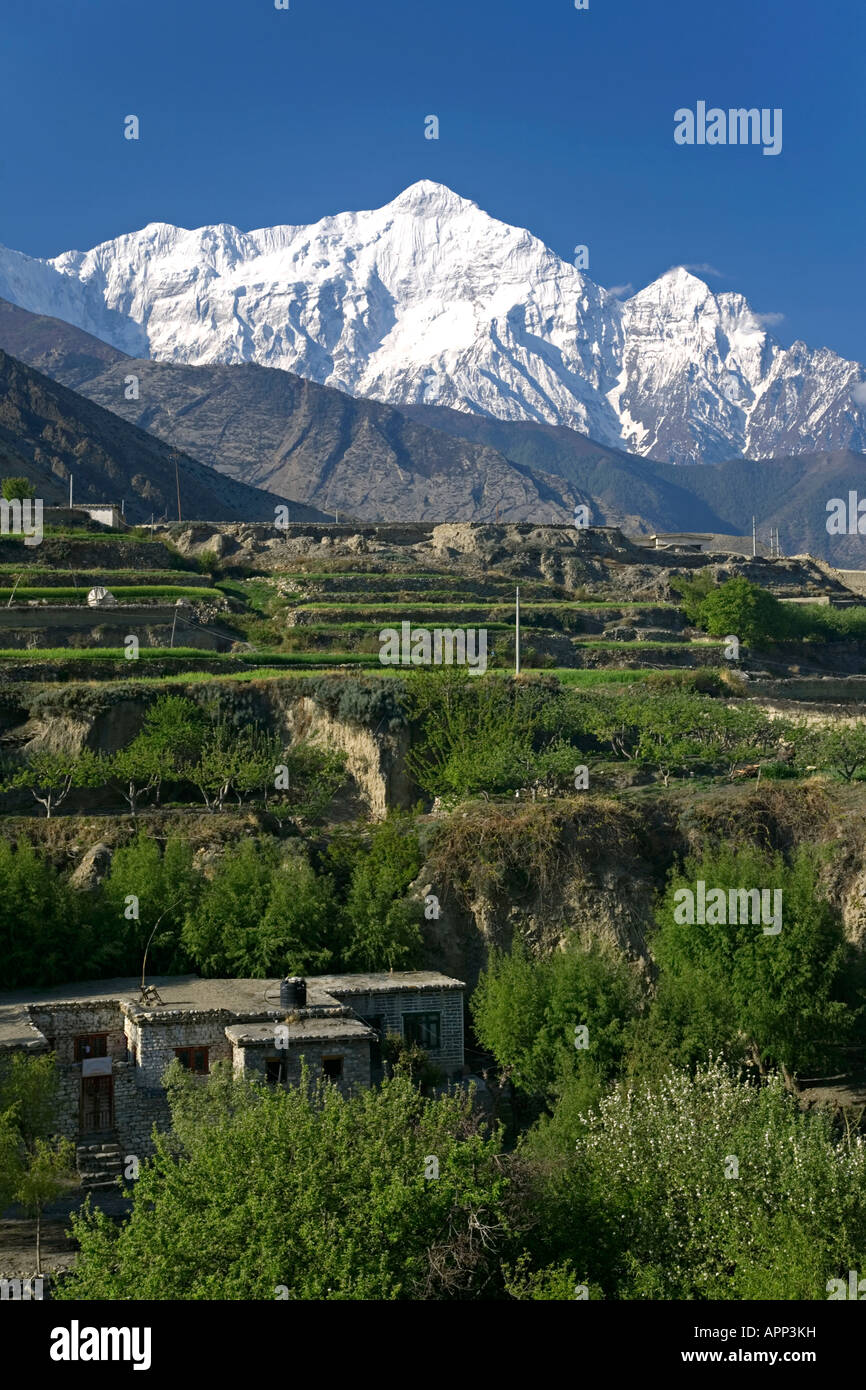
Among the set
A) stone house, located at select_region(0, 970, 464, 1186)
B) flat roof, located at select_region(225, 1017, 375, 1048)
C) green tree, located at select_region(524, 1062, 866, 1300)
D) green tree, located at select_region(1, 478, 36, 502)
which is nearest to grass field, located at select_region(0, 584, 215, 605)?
green tree, located at select_region(1, 478, 36, 502)

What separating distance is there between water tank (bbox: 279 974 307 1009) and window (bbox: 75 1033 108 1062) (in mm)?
3368

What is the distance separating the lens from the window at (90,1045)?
92.4 feet

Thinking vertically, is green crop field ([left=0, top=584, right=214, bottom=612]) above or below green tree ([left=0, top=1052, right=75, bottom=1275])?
above

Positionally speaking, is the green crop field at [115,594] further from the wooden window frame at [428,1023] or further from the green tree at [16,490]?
the wooden window frame at [428,1023]

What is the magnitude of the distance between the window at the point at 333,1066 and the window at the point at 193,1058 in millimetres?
2200

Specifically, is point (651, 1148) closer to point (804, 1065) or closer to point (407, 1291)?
point (407, 1291)

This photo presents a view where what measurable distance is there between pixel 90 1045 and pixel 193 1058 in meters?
2.22

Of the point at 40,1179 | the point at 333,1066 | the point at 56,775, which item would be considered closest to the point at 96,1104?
the point at 333,1066

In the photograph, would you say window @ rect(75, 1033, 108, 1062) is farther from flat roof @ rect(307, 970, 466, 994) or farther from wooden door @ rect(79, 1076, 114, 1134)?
flat roof @ rect(307, 970, 466, 994)

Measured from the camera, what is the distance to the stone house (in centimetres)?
2688

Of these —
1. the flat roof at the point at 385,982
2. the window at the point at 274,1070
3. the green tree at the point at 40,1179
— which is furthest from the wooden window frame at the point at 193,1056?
the flat roof at the point at 385,982

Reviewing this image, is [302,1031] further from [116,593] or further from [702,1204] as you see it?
[116,593]
